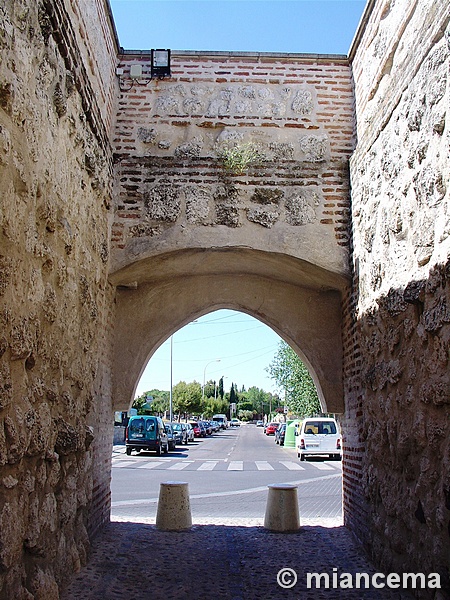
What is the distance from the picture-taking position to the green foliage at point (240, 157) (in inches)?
232

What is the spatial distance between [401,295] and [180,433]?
86.1ft

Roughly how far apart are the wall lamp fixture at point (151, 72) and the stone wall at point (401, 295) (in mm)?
2132

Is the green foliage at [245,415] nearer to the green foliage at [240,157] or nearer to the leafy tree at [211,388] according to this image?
the leafy tree at [211,388]

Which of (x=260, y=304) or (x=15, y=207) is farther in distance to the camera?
(x=260, y=304)

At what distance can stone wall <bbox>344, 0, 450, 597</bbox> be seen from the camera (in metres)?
3.43

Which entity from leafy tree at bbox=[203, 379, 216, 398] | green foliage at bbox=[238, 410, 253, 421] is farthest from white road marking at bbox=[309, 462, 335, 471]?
green foliage at bbox=[238, 410, 253, 421]

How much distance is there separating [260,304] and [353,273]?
1.52 meters

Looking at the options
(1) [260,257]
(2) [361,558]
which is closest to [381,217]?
(1) [260,257]

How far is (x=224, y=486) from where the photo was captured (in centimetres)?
1129

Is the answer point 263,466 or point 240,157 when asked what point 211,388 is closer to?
point 263,466

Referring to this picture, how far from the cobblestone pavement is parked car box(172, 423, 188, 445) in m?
22.4

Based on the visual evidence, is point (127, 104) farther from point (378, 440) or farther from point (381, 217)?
point (378, 440)

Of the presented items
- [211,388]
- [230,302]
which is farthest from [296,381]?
[211,388]

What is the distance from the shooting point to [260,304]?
6.82m
